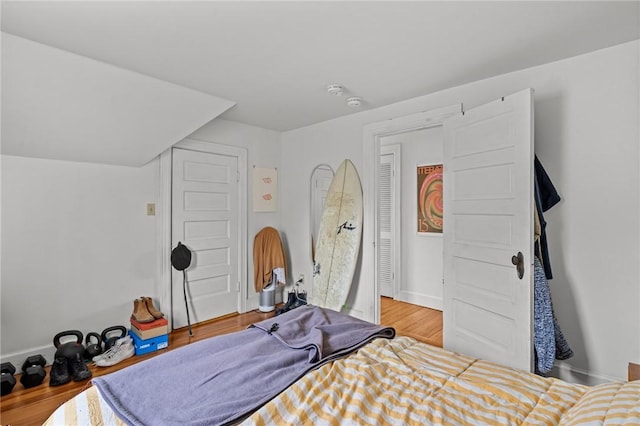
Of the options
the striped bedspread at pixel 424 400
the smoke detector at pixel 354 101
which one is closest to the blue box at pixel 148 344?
the striped bedspread at pixel 424 400

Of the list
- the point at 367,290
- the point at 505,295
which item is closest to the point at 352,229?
the point at 367,290

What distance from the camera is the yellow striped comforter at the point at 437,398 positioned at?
100 cm

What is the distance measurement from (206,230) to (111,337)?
1.29 meters

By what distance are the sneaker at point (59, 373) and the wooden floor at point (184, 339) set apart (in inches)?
1.4

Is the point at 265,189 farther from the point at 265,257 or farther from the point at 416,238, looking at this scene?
the point at 416,238

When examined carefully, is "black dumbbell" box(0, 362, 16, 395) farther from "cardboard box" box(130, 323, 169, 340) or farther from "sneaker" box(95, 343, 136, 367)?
"cardboard box" box(130, 323, 169, 340)

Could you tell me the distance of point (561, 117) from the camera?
2.23 meters

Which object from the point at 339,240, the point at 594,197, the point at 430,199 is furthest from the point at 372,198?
the point at 594,197

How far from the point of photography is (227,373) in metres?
1.27

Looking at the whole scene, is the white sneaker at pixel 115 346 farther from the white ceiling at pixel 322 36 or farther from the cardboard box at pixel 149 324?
the white ceiling at pixel 322 36

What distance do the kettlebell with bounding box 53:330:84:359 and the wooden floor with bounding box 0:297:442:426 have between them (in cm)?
19

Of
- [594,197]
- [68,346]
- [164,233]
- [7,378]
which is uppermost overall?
[594,197]

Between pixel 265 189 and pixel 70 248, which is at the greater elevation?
pixel 265 189

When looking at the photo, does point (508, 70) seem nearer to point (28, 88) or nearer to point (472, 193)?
point (472, 193)
